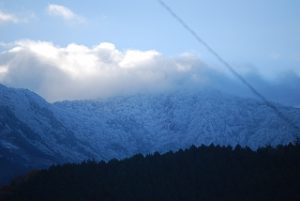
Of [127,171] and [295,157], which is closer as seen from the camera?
[295,157]

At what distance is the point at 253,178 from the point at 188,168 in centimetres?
1853

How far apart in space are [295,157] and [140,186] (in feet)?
107

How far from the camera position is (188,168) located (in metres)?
124

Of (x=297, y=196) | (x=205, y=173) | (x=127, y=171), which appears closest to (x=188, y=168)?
(x=205, y=173)

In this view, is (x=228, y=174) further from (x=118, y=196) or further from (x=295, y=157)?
(x=118, y=196)

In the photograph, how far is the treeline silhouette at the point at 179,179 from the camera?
106m

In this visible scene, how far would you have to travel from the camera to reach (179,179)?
11725cm

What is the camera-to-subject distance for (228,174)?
115 metres

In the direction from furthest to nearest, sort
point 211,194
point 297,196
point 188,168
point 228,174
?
point 188,168 < point 228,174 < point 211,194 < point 297,196

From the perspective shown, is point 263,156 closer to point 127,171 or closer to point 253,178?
point 253,178

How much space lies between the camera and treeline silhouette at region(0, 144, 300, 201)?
4154 inches

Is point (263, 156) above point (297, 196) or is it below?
above

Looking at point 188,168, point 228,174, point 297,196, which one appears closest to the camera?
point 297,196

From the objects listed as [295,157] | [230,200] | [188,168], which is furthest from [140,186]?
[295,157]
